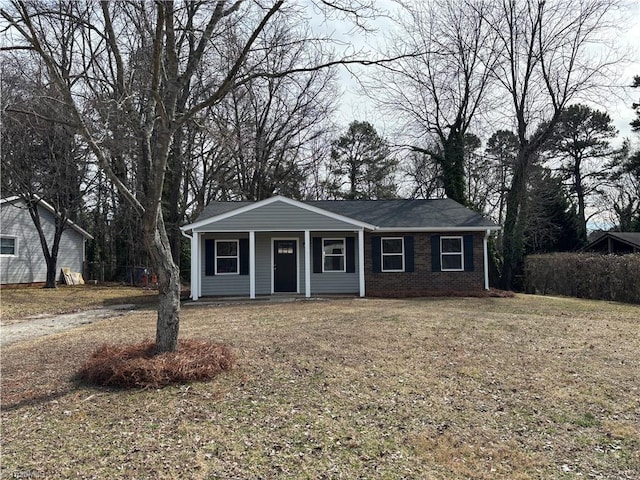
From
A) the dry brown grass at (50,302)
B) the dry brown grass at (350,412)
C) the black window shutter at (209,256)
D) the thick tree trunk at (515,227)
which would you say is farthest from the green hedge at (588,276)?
the dry brown grass at (50,302)

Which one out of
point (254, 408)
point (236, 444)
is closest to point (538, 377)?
point (254, 408)

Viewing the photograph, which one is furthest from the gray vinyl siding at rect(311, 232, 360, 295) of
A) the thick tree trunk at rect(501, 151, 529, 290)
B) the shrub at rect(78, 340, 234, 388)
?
the shrub at rect(78, 340, 234, 388)

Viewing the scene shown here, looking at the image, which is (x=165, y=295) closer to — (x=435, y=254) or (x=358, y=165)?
(x=435, y=254)

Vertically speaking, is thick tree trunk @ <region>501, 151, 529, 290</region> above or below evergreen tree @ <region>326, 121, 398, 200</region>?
below

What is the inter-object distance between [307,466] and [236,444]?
68cm

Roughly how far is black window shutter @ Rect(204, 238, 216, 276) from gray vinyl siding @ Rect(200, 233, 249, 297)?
0.23 feet

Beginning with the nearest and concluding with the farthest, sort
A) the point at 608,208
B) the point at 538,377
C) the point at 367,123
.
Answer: the point at 538,377 < the point at 367,123 < the point at 608,208

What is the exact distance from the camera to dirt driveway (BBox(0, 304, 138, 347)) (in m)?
8.91

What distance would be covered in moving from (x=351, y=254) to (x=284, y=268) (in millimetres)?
2438

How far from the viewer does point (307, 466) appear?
3350 mm

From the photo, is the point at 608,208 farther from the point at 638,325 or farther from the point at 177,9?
the point at 177,9

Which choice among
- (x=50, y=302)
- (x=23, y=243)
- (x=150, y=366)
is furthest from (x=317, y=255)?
(x=23, y=243)

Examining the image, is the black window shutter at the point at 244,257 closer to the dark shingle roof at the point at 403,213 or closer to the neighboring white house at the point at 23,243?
the dark shingle roof at the point at 403,213

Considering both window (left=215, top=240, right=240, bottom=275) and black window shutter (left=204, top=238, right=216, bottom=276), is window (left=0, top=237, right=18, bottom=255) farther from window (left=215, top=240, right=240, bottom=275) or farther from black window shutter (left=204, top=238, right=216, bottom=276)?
window (left=215, top=240, right=240, bottom=275)
